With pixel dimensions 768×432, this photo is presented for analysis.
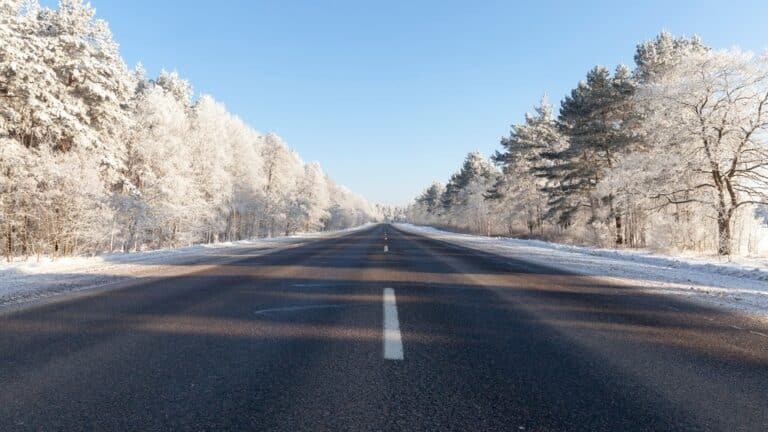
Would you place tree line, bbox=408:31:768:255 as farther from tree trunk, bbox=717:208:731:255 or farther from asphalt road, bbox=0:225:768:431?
asphalt road, bbox=0:225:768:431

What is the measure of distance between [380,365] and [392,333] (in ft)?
2.83

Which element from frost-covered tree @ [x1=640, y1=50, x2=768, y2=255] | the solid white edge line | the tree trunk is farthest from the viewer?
frost-covered tree @ [x1=640, y1=50, x2=768, y2=255]

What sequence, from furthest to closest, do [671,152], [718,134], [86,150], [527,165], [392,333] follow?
1. [527,165]
2. [86,150]
3. [671,152]
4. [718,134]
5. [392,333]

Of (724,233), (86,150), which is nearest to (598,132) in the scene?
(724,233)

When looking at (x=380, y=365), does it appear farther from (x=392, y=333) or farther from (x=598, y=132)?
(x=598, y=132)

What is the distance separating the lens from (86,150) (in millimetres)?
19203

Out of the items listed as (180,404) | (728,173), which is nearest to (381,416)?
(180,404)

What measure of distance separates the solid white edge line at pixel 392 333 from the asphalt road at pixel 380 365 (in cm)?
2

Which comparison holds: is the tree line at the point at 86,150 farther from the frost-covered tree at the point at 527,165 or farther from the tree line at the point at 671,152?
the frost-covered tree at the point at 527,165

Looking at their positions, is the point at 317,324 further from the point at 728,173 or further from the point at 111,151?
the point at 111,151

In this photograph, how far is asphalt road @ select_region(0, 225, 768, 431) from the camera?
2.20m

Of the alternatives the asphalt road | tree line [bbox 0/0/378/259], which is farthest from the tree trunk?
tree line [bbox 0/0/378/259]

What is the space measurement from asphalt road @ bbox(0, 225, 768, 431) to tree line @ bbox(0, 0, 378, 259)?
14.6 metres

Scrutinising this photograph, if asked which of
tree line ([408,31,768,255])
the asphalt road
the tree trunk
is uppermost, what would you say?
tree line ([408,31,768,255])
